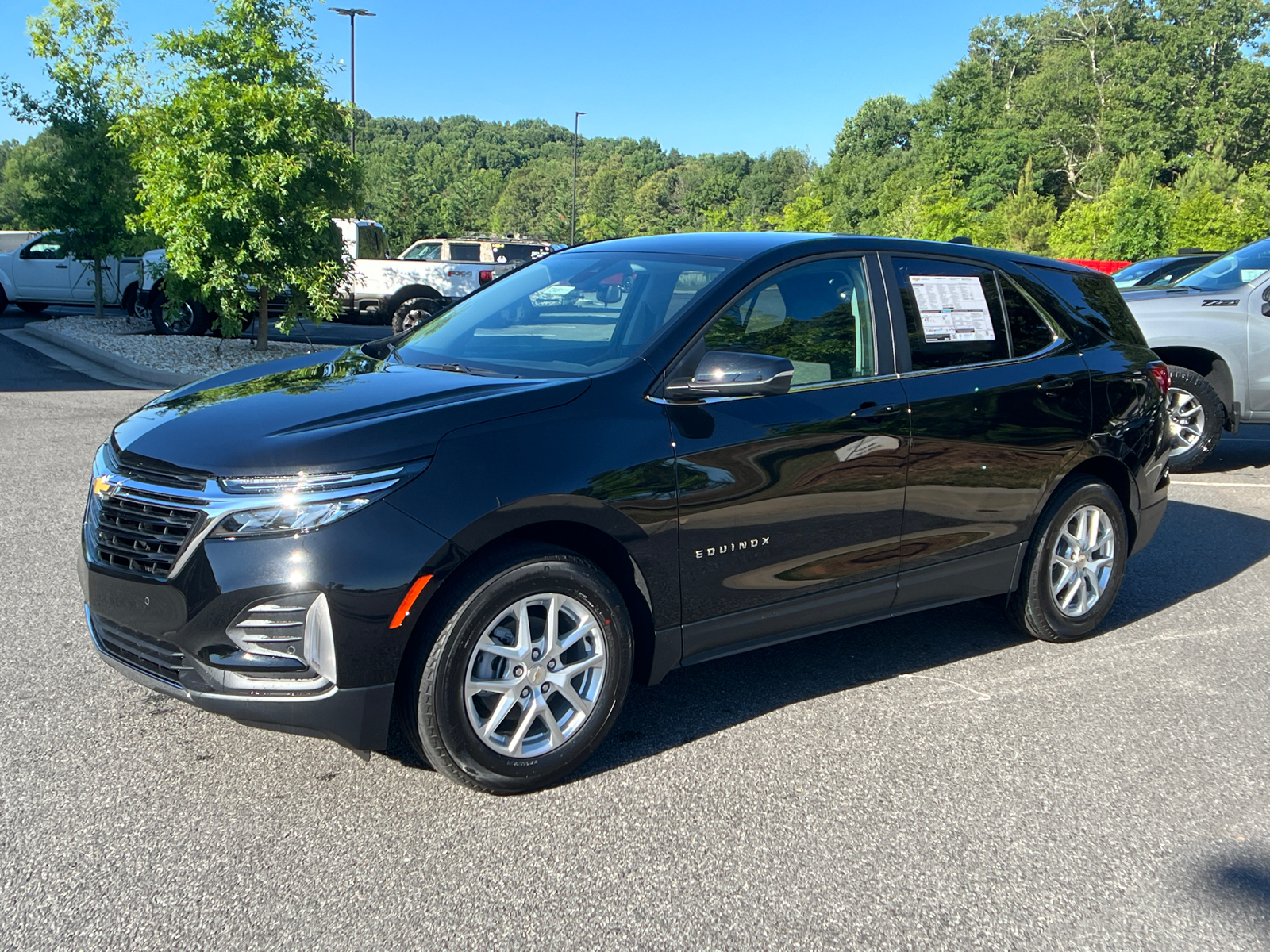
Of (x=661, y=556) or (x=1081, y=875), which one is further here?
(x=661, y=556)

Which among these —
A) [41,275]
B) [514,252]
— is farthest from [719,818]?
[41,275]

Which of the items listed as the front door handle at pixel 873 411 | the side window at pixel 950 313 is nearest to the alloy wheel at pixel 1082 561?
the side window at pixel 950 313

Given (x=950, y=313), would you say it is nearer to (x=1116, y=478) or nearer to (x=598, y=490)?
(x=1116, y=478)

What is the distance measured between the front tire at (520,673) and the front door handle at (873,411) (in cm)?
122

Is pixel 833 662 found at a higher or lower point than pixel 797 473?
lower

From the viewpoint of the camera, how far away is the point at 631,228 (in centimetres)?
7612

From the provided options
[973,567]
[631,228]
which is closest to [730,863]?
[973,567]

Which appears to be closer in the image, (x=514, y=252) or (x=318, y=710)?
(x=318, y=710)

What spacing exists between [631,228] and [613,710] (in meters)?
74.7

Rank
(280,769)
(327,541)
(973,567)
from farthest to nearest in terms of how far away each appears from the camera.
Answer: (973,567), (280,769), (327,541)

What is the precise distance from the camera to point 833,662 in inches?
189

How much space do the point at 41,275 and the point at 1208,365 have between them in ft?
71.5

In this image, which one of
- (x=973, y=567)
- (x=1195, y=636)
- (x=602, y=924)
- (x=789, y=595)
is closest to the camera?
(x=602, y=924)

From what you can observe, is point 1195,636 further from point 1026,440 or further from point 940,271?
point 940,271
